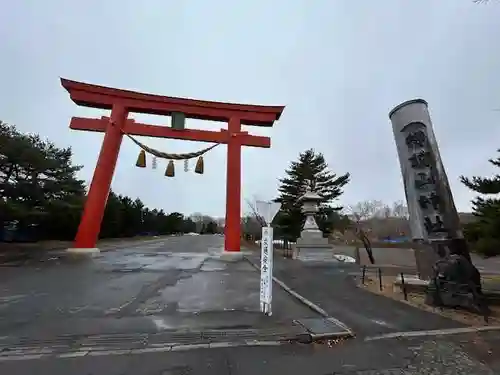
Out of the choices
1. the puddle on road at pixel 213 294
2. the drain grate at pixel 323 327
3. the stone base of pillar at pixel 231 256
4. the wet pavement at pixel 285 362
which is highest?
the stone base of pillar at pixel 231 256

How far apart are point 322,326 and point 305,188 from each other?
26.2 metres

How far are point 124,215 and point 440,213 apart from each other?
159 feet

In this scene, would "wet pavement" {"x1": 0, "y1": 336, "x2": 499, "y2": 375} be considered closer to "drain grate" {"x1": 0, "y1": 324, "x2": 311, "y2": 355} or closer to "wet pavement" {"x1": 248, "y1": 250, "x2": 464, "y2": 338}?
"drain grate" {"x1": 0, "y1": 324, "x2": 311, "y2": 355}

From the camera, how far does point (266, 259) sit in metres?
7.16

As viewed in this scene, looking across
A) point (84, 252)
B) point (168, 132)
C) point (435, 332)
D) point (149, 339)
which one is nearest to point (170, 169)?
point (168, 132)

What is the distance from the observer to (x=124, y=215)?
51.7 metres

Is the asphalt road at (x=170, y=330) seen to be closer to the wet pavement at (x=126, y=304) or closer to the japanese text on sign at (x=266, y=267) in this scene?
the wet pavement at (x=126, y=304)

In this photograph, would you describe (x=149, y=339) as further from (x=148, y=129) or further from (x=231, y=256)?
(x=148, y=129)

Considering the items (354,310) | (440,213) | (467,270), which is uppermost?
(440,213)

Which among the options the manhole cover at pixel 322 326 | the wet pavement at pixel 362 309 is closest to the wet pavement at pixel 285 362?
the manhole cover at pixel 322 326

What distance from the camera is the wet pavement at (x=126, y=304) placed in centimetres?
609

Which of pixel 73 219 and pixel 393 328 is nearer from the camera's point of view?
pixel 393 328

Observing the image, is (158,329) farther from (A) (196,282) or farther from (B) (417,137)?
(B) (417,137)

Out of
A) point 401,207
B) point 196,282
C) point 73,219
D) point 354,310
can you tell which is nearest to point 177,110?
point 196,282
